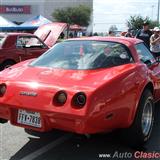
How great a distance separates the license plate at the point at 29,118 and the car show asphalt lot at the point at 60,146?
0.46m

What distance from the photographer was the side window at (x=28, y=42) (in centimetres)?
1185

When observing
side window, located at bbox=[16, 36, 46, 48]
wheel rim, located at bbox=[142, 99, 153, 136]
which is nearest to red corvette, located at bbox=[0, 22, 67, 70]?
side window, located at bbox=[16, 36, 46, 48]

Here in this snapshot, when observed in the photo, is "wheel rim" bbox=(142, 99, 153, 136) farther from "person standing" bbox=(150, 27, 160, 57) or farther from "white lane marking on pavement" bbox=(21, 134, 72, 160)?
"person standing" bbox=(150, 27, 160, 57)

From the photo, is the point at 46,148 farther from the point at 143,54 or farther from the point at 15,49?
the point at 15,49

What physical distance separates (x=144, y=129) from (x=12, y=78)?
1.83 meters

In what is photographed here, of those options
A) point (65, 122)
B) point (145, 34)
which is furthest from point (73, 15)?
point (65, 122)

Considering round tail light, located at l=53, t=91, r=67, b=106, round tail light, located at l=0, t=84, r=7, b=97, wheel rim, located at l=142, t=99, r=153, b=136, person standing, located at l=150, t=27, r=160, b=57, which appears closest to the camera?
round tail light, located at l=53, t=91, r=67, b=106

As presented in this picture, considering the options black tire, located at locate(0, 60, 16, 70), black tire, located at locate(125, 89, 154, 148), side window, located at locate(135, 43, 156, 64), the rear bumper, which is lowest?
black tire, located at locate(0, 60, 16, 70)

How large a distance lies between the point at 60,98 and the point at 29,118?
47cm

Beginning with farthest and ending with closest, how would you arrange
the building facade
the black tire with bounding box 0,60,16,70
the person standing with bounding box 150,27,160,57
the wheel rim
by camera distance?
the building facade
the black tire with bounding box 0,60,16,70
the person standing with bounding box 150,27,160,57
the wheel rim

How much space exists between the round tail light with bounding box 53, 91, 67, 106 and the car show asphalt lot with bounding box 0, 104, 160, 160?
66cm

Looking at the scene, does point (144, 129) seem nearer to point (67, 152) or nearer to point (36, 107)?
point (67, 152)

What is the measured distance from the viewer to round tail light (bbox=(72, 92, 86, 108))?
4031 mm

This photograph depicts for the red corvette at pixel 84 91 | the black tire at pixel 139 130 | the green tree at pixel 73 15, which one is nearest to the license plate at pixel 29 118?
the red corvette at pixel 84 91
